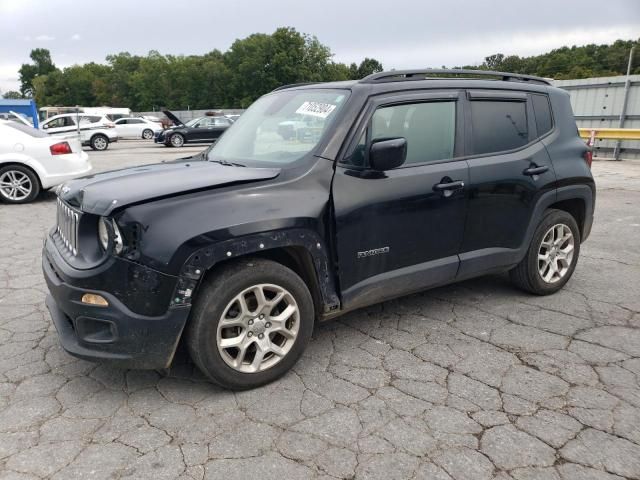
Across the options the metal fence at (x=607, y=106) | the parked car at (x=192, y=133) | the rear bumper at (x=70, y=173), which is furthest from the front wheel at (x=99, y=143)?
the metal fence at (x=607, y=106)

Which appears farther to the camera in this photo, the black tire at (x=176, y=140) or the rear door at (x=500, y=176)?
the black tire at (x=176, y=140)

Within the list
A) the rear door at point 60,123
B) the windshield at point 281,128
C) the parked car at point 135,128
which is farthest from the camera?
the parked car at point 135,128

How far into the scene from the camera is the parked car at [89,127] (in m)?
23.1

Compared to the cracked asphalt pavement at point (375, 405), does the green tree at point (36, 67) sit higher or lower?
higher

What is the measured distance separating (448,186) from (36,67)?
532 feet

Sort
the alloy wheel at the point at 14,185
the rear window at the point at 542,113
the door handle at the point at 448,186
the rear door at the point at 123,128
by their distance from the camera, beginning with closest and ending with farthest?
the door handle at the point at 448,186 → the rear window at the point at 542,113 → the alloy wheel at the point at 14,185 → the rear door at the point at 123,128

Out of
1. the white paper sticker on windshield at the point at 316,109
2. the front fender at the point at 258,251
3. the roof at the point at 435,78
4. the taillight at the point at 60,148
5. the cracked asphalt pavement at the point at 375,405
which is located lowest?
the cracked asphalt pavement at the point at 375,405

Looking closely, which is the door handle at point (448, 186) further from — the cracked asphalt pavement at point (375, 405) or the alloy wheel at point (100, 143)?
the alloy wheel at point (100, 143)

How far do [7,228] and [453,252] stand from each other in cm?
629

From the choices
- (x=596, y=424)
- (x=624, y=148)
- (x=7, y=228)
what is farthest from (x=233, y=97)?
(x=596, y=424)

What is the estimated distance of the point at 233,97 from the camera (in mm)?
89812

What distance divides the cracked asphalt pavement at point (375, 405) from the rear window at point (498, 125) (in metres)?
1.31

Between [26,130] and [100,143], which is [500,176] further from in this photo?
[100,143]

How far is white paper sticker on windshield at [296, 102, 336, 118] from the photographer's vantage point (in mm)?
3400
